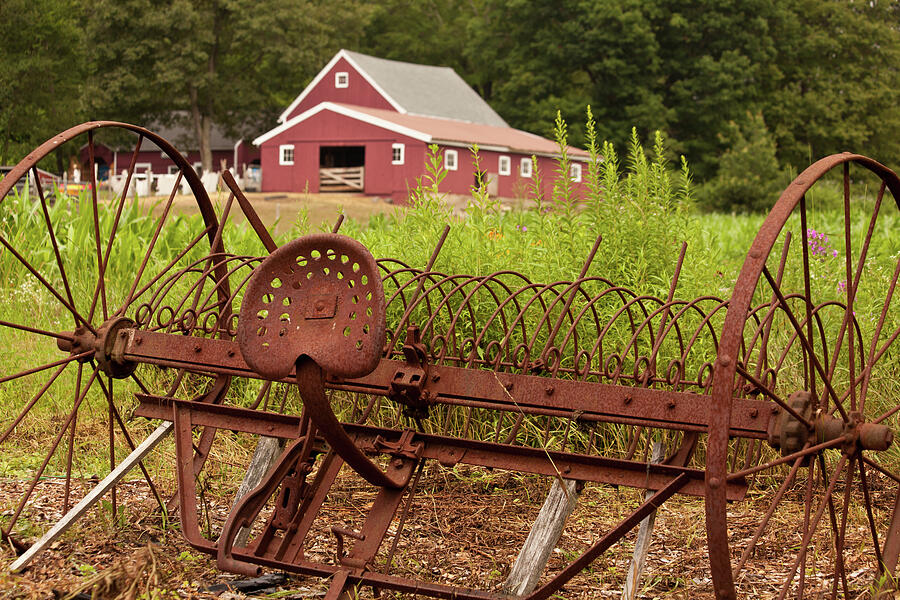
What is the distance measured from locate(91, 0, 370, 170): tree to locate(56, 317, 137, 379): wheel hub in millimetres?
33958

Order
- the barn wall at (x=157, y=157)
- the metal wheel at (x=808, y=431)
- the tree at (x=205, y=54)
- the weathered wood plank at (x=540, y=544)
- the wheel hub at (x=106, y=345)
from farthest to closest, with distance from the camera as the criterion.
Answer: the barn wall at (x=157, y=157) → the tree at (x=205, y=54) → the wheel hub at (x=106, y=345) → the weathered wood plank at (x=540, y=544) → the metal wheel at (x=808, y=431)

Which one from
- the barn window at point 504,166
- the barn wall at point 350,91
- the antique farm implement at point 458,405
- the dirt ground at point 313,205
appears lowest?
the antique farm implement at point 458,405

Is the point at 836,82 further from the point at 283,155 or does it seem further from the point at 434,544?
the point at 434,544

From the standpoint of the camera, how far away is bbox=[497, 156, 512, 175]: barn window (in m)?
31.9

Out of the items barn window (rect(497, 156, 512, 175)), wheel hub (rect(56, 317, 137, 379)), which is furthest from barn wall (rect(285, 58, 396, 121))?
wheel hub (rect(56, 317, 137, 379))

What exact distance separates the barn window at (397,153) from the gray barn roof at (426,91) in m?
5.42

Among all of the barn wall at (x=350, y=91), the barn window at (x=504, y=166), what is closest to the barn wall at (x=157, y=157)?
the barn wall at (x=350, y=91)

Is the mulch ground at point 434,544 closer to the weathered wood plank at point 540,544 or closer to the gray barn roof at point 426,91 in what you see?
the weathered wood plank at point 540,544

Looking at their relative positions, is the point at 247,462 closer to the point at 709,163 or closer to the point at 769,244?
the point at 769,244

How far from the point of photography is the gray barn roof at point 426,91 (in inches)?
1394

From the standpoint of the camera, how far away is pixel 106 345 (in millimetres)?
3230

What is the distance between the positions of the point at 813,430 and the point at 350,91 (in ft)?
114

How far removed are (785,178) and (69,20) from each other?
1204 inches

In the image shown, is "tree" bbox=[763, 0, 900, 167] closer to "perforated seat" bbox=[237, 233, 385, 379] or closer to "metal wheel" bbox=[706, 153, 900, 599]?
"metal wheel" bbox=[706, 153, 900, 599]
